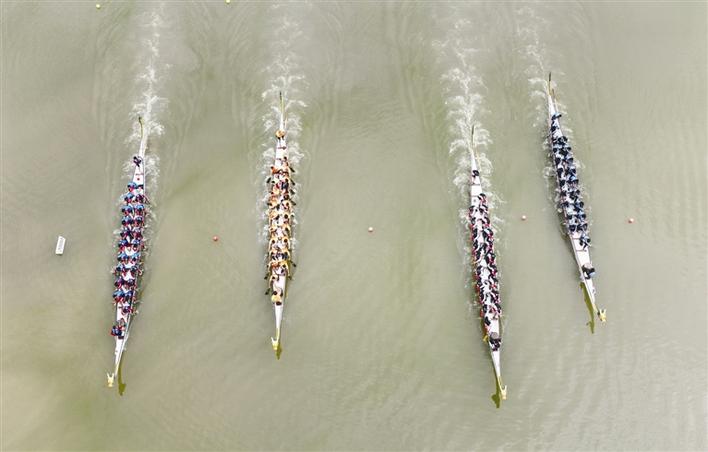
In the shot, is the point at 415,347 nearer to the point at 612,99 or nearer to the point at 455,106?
the point at 455,106

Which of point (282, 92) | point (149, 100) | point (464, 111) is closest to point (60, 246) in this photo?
point (149, 100)

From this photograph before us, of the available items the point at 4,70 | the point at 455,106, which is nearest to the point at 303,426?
the point at 455,106

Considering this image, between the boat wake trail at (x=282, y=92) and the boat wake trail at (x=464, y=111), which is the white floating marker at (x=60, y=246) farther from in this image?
the boat wake trail at (x=464, y=111)

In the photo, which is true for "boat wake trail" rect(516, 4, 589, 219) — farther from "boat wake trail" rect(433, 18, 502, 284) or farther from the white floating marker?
the white floating marker

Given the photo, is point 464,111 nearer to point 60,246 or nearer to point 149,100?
point 149,100

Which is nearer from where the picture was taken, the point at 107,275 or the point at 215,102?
the point at 107,275

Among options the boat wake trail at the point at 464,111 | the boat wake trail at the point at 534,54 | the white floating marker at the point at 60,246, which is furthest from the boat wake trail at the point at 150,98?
the boat wake trail at the point at 534,54
